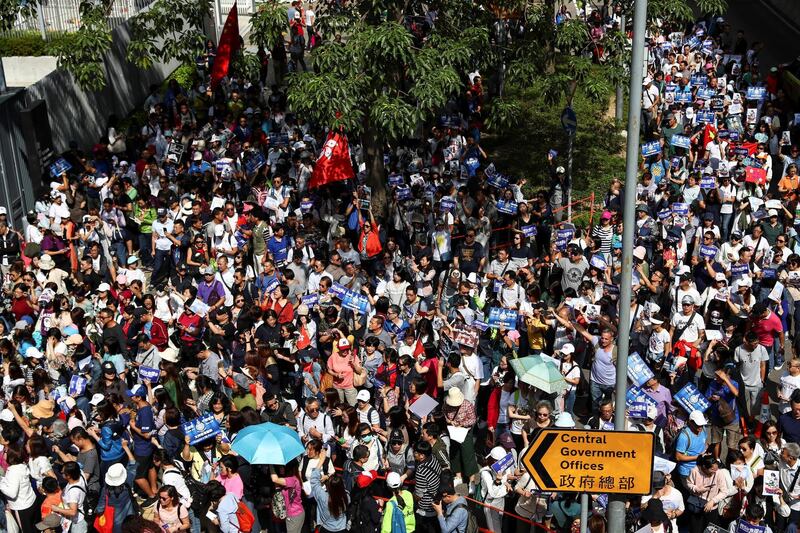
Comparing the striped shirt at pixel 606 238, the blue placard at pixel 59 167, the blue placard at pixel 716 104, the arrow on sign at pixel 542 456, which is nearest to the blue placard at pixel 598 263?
the striped shirt at pixel 606 238

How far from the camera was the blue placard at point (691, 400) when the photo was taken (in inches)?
458

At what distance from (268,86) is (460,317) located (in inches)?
518

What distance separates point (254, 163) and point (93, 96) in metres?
6.33

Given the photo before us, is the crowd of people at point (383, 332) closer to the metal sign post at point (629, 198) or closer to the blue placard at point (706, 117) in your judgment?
the blue placard at point (706, 117)

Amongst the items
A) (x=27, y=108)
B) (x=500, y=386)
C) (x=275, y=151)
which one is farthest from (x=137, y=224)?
(x=500, y=386)

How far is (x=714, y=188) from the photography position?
1764 centimetres

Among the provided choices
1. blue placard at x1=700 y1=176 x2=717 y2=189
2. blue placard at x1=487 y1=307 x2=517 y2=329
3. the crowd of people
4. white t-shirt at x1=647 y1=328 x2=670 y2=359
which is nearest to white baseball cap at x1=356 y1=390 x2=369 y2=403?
the crowd of people

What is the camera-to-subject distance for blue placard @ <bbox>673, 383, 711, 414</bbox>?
38.1 ft

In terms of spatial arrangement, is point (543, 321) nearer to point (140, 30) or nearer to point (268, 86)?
point (140, 30)

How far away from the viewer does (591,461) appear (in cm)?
934

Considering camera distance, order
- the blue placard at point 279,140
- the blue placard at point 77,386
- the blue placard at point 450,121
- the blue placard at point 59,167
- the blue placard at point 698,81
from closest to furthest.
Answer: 1. the blue placard at point 77,386
2. the blue placard at point 59,167
3. the blue placard at point 279,140
4. the blue placard at point 450,121
5. the blue placard at point 698,81

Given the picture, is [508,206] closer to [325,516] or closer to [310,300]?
[310,300]

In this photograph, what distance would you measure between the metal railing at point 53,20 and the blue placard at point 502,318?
1419 centimetres

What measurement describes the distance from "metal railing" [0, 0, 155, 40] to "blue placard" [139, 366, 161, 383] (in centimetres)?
1337
